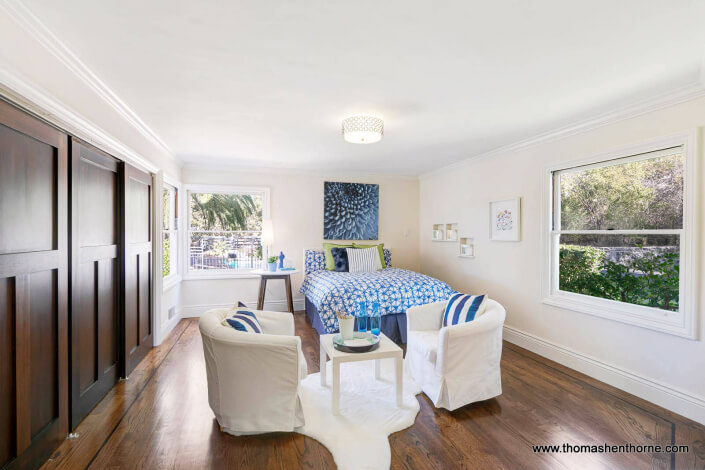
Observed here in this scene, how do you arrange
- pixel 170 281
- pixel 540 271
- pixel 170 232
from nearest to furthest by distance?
pixel 540 271
pixel 170 281
pixel 170 232

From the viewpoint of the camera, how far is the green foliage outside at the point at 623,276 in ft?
8.67

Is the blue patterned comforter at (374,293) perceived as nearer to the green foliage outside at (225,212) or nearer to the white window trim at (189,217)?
the white window trim at (189,217)

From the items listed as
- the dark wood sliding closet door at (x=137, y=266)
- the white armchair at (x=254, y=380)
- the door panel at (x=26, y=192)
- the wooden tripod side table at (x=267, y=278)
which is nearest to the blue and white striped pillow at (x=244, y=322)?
the white armchair at (x=254, y=380)

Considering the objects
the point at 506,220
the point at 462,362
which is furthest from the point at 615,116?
the point at 462,362

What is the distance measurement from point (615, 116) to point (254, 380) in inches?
136

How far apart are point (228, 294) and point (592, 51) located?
505 cm

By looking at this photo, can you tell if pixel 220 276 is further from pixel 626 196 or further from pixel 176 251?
pixel 626 196

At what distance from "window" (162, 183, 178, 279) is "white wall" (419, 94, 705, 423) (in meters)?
3.91

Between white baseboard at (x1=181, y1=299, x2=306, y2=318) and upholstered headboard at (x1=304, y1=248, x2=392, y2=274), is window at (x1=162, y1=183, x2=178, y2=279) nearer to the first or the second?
white baseboard at (x1=181, y1=299, x2=306, y2=318)

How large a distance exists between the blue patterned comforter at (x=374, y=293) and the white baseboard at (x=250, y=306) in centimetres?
129

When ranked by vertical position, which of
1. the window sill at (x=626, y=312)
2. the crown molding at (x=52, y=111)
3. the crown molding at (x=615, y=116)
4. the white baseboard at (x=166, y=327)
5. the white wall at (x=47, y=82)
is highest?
the crown molding at (x=615, y=116)

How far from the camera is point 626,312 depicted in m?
2.86

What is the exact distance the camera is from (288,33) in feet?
5.88

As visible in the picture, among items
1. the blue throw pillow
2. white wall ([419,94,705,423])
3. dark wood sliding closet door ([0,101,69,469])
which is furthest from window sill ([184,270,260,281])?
dark wood sliding closet door ([0,101,69,469])
